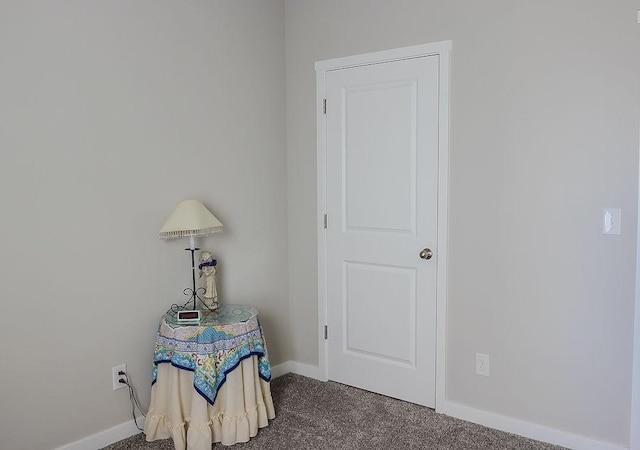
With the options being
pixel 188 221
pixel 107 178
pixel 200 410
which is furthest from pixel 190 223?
pixel 200 410

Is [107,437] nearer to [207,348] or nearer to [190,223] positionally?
[207,348]

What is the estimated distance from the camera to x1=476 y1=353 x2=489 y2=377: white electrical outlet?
294 centimetres

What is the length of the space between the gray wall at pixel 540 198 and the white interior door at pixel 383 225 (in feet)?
0.49

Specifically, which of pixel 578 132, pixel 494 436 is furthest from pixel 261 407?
pixel 578 132

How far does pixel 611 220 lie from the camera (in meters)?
2.54

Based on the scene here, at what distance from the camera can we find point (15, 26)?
2.37 m

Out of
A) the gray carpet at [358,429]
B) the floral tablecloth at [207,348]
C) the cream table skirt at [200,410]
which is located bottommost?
the gray carpet at [358,429]

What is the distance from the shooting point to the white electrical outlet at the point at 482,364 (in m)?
2.94

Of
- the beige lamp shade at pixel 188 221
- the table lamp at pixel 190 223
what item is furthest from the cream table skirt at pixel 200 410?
the beige lamp shade at pixel 188 221

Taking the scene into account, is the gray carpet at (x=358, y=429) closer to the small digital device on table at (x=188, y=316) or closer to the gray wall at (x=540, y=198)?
the gray wall at (x=540, y=198)

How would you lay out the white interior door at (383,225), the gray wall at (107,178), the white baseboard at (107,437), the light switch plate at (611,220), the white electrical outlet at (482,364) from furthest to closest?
the white interior door at (383,225), the white electrical outlet at (482,364), the white baseboard at (107,437), the light switch plate at (611,220), the gray wall at (107,178)

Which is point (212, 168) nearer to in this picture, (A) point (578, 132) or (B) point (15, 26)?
(B) point (15, 26)

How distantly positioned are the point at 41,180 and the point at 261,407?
1.57 metres

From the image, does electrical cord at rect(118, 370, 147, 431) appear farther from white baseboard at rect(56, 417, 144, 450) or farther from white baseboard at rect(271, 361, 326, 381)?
white baseboard at rect(271, 361, 326, 381)
